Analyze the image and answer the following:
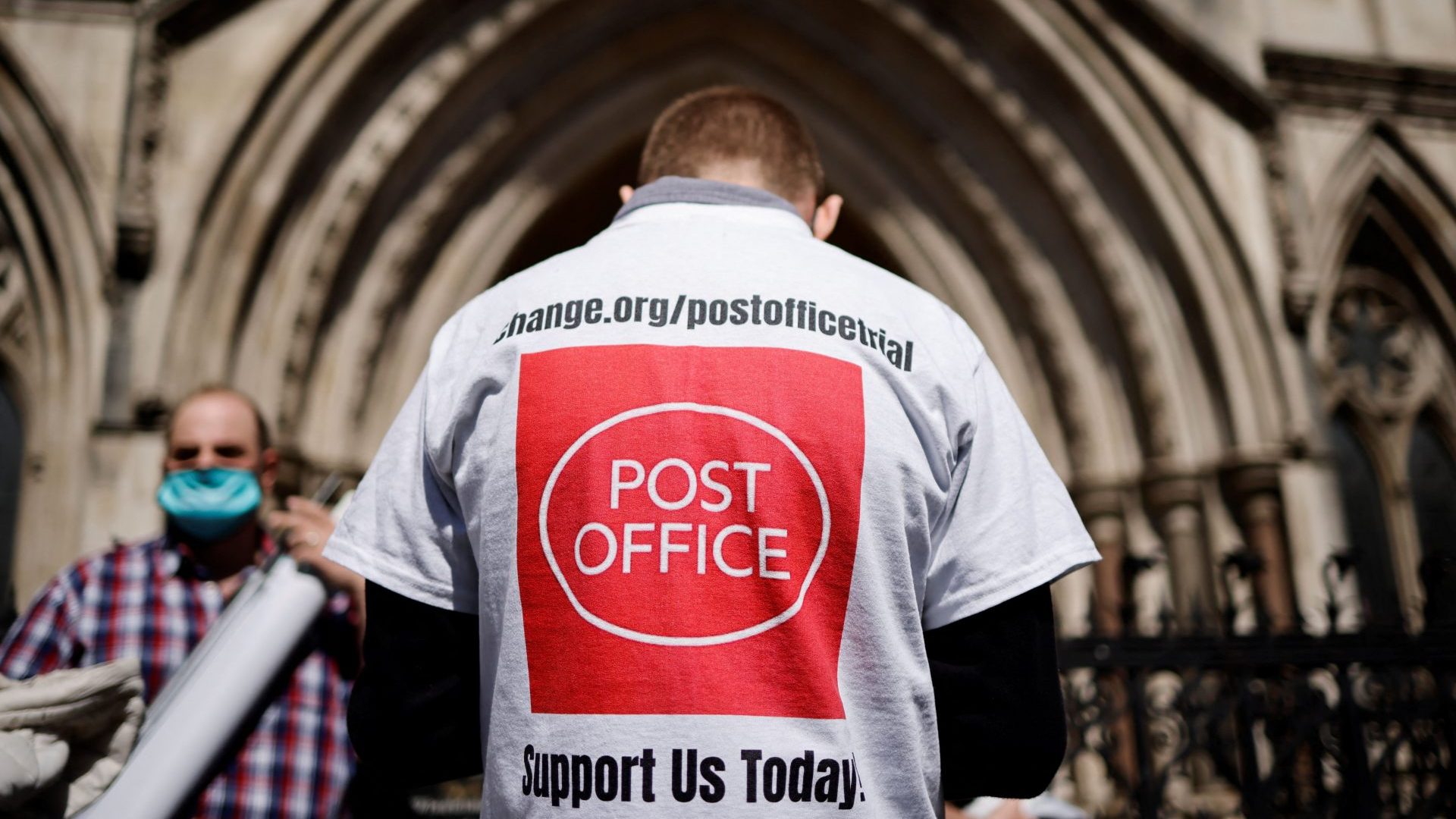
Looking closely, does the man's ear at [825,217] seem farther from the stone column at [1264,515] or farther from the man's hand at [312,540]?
the stone column at [1264,515]

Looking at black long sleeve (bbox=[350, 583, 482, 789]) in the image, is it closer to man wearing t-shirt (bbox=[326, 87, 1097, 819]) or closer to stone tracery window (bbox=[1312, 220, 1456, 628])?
man wearing t-shirt (bbox=[326, 87, 1097, 819])

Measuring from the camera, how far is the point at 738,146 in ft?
5.00

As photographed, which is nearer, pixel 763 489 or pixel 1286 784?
pixel 763 489

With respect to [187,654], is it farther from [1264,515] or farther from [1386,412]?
[1386,412]

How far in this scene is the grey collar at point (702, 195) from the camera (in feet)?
4.80

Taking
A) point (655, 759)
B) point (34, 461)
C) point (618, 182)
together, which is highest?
point (618, 182)

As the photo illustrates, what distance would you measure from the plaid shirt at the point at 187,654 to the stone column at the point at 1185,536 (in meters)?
5.67

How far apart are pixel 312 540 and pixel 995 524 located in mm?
1475

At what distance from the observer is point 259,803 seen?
93.8 inches

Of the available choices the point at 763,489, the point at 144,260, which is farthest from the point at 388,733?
the point at 144,260

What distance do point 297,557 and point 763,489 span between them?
1.38 metres

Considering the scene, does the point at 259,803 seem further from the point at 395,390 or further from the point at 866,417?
the point at 395,390

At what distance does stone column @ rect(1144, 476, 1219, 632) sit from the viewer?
22.8 feet

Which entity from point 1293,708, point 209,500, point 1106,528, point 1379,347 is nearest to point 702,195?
point 209,500
